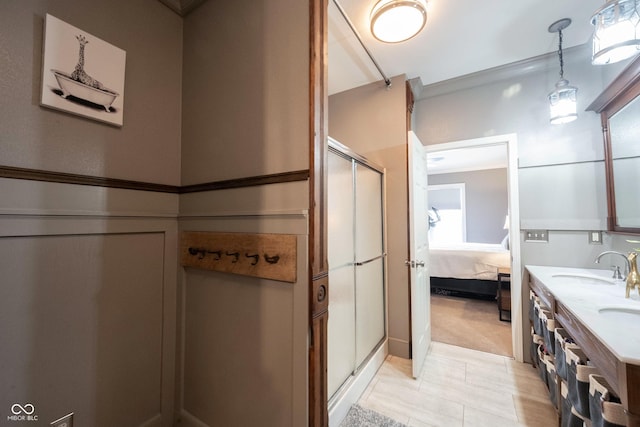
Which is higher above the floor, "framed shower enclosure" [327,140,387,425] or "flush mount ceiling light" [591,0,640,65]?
"flush mount ceiling light" [591,0,640,65]

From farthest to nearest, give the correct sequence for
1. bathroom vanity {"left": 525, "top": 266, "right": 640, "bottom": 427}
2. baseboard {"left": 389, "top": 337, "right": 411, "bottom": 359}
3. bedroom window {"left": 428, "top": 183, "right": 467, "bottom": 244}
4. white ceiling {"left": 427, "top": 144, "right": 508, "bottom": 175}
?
bedroom window {"left": 428, "top": 183, "right": 467, "bottom": 244}
white ceiling {"left": 427, "top": 144, "right": 508, "bottom": 175}
baseboard {"left": 389, "top": 337, "right": 411, "bottom": 359}
bathroom vanity {"left": 525, "top": 266, "right": 640, "bottom": 427}

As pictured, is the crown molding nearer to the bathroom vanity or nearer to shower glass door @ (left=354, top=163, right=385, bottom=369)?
shower glass door @ (left=354, top=163, right=385, bottom=369)

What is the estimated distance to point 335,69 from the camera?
244 centimetres

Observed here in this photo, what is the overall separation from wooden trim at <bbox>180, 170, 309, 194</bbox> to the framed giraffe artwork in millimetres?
456

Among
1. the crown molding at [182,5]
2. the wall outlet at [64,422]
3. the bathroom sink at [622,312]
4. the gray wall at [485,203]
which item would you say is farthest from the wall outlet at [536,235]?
the gray wall at [485,203]

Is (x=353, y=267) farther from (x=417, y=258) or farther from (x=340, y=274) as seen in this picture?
(x=417, y=258)

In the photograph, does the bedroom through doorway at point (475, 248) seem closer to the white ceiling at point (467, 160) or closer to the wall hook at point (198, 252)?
the white ceiling at point (467, 160)

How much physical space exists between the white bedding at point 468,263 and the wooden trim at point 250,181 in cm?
381

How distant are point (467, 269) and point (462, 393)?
244cm

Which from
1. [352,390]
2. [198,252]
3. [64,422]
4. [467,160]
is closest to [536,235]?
[352,390]

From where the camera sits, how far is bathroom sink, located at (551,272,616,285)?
176cm

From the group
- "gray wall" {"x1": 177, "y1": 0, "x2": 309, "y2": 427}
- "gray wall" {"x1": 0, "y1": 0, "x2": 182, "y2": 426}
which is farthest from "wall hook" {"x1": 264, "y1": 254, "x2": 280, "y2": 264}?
"gray wall" {"x1": 0, "y1": 0, "x2": 182, "y2": 426}

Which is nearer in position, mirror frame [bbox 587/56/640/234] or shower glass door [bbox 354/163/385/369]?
mirror frame [bbox 587/56/640/234]

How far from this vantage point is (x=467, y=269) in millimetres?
3922
